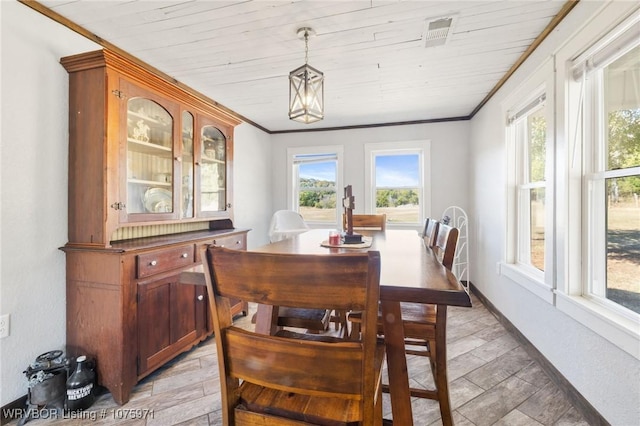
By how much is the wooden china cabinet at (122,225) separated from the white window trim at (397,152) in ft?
8.72

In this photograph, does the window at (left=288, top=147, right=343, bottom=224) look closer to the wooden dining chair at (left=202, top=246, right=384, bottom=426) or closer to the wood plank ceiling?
the wood plank ceiling

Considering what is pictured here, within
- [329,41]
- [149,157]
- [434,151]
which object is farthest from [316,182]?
[149,157]

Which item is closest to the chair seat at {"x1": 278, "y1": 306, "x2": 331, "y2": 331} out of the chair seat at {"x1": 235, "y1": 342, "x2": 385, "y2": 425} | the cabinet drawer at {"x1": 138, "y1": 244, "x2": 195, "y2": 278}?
the chair seat at {"x1": 235, "y1": 342, "x2": 385, "y2": 425}

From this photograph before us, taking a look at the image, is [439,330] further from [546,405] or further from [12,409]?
[12,409]

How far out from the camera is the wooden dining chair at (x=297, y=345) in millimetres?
612

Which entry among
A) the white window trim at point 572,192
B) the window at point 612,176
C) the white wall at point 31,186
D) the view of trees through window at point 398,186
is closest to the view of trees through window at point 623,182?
the window at point 612,176

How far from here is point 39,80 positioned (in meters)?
1.62

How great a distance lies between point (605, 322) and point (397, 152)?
3.08 metres

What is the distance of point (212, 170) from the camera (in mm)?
2684

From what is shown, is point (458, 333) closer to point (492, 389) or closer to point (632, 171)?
point (492, 389)

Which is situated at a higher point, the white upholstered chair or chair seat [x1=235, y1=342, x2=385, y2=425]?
the white upholstered chair

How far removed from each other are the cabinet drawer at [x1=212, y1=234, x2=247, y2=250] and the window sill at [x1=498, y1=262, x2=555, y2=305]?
2350mm

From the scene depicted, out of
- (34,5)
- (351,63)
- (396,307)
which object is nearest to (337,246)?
(396,307)

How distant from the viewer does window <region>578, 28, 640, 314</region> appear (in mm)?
1336
